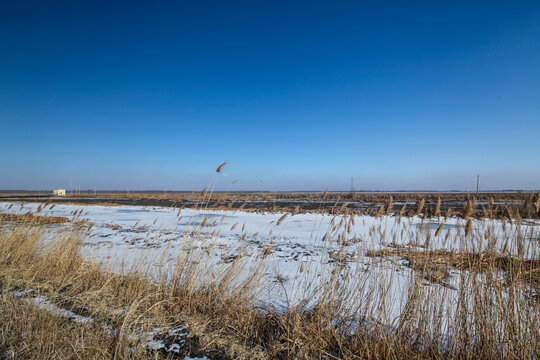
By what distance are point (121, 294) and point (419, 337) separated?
346cm

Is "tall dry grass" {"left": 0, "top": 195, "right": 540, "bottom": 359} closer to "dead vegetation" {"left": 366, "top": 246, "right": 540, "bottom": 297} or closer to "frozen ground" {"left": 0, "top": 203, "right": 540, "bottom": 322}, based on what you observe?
"dead vegetation" {"left": 366, "top": 246, "right": 540, "bottom": 297}

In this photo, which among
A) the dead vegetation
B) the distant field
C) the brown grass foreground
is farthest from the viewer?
the distant field

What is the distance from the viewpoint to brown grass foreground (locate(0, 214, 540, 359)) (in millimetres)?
2043

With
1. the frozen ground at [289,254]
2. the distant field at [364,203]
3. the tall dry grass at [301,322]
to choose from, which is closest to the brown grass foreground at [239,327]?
the tall dry grass at [301,322]

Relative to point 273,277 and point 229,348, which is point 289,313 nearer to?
point 229,348

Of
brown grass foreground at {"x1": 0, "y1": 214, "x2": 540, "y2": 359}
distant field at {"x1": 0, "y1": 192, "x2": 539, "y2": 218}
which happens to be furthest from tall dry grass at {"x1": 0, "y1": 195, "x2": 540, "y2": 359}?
distant field at {"x1": 0, "y1": 192, "x2": 539, "y2": 218}

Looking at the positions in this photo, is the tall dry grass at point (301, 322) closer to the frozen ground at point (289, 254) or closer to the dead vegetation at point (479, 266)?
the dead vegetation at point (479, 266)

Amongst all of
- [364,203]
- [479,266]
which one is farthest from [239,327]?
[364,203]

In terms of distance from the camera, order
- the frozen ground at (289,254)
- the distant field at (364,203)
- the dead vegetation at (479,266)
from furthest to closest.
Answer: the frozen ground at (289,254), the distant field at (364,203), the dead vegetation at (479,266)

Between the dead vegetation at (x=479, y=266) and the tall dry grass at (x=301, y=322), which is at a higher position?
the dead vegetation at (x=479, y=266)

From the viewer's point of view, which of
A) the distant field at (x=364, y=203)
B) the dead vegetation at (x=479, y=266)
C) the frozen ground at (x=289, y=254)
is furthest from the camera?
the frozen ground at (x=289, y=254)

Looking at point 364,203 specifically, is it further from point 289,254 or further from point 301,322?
point 301,322

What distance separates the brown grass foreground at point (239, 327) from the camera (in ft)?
6.70

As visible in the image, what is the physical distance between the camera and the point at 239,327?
2.63 metres
